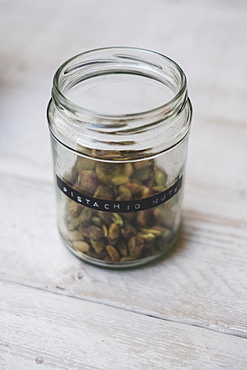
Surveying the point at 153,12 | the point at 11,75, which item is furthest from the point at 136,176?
the point at 153,12

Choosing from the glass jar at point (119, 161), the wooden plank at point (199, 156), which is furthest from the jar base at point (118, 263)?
the wooden plank at point (199, 156)

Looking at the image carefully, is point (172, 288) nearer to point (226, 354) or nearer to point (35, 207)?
point (226, 354)

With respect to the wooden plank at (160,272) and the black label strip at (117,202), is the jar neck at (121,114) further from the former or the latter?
the wooden plank at (160,272)

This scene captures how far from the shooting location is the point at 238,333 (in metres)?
0.52

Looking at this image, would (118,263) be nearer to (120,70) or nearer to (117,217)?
(117,217)

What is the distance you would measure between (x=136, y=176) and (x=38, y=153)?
28 cm

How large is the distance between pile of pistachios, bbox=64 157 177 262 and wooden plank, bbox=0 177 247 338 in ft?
0.09

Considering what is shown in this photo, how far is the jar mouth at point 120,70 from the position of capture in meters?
0.50

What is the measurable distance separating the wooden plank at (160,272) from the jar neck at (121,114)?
16 cm

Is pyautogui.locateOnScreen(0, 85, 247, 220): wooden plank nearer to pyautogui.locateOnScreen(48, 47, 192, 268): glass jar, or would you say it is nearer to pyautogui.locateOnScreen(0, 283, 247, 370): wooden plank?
pyautogui.locateOnScreen(48, 47, 192, 268): glass jar

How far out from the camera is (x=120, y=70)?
61 centimetres

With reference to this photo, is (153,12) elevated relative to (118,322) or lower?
elevated

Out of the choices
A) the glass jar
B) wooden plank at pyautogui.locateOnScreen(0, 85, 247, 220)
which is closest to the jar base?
the glass jar

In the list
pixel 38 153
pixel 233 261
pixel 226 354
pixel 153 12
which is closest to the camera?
pixel 226 354
